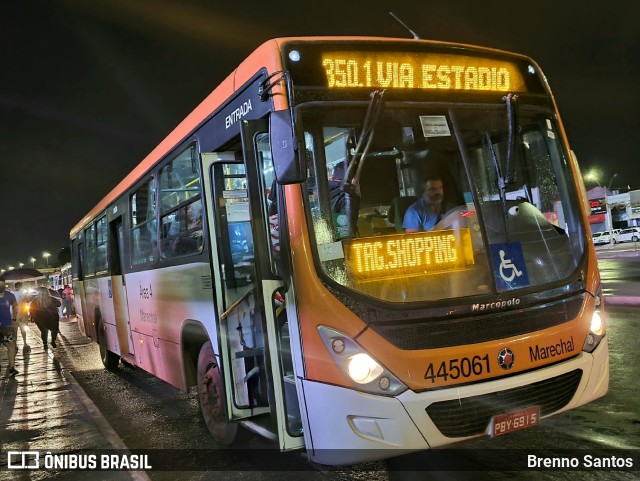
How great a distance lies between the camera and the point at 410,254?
3.86 metres

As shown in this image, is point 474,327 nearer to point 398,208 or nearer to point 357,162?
point 398,208

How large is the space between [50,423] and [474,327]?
18.0ft

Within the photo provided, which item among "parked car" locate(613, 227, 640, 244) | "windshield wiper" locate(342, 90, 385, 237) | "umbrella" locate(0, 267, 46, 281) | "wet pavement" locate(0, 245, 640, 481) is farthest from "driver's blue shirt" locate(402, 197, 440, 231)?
"parked car" locate(613, 227, 640, 244)

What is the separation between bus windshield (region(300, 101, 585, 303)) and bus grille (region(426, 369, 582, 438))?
0.68m

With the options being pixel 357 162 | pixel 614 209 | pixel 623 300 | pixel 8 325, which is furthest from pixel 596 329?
pixel 614 209

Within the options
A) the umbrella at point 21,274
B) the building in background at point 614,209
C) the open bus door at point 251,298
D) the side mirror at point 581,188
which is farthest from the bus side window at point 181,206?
the building in background at point 614,209

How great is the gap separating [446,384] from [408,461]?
1413 mm

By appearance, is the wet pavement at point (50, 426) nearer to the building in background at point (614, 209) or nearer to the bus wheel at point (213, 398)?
the bus wheel at point (213, 398)

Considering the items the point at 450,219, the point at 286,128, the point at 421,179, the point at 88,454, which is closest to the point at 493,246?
the point at 450,219

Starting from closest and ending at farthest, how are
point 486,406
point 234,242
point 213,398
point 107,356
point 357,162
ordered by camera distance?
point 486,406 < point 357,162 < point 234,242 < point 213,398 < point 107,356

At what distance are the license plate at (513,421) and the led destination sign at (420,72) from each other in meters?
2.35

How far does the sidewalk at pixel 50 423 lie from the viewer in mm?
5066

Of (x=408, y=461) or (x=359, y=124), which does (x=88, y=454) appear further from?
(x=359, y=124)

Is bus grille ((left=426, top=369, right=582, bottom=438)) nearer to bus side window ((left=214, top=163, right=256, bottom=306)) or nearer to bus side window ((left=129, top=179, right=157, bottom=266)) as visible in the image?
bus side window ((left=214, top=163, right=256, bottom=306))
